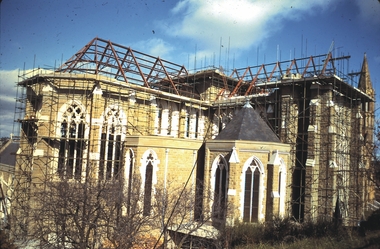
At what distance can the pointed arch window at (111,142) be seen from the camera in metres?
23.7

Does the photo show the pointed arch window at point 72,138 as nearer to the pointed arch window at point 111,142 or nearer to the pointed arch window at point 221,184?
the pointed arch window at point 111,142

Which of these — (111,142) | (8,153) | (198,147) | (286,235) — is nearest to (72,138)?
(111,142)

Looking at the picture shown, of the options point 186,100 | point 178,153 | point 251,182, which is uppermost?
point 186,100

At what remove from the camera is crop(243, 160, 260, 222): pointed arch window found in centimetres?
2219

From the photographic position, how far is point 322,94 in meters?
25.6

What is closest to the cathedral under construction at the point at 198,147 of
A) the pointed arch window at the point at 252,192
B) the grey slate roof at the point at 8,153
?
the pointed arch window at the point at 252,192

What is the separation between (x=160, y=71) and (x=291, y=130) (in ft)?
47.5

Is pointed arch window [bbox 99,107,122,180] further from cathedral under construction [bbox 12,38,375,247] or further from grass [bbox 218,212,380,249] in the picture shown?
grass [bbox 218,212,380,249]

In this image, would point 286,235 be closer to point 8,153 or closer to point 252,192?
point 252,192

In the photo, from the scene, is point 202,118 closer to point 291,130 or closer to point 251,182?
point 291,130

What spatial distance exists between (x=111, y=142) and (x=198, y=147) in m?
6.60

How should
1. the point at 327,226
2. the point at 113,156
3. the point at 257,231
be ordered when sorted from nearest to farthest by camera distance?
the point at 327,226 < the point at 257,231 < the point at 113,156

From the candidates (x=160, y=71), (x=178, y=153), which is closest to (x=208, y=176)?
(x=178, y=153)

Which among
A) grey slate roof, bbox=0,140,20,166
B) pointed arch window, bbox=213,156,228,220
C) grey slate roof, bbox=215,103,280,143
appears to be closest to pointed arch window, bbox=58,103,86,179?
pointed arch window, bbox=213,156,228,220
